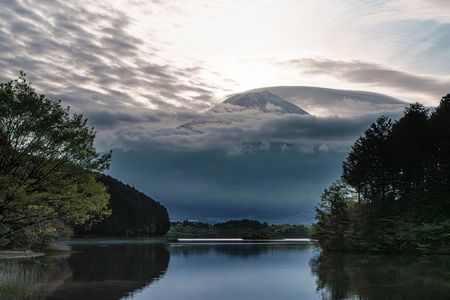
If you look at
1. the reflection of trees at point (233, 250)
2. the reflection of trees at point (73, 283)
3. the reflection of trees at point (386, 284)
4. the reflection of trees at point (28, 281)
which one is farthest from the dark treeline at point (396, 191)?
the reflection of trees at point (28, 281)

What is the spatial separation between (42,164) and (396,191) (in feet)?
237

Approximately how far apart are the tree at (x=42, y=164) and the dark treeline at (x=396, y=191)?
5114 cm

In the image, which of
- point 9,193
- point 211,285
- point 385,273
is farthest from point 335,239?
point 9,193

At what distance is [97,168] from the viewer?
39.9m

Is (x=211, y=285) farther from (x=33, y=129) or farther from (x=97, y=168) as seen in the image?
(x=33, y=129)

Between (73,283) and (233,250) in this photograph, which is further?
(233,250)

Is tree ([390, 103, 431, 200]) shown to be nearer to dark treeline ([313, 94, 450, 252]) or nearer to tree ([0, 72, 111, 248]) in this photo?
dark treeline ([313, 94, 450, 252])

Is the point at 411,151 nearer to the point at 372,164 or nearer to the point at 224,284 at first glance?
the point at 372,164

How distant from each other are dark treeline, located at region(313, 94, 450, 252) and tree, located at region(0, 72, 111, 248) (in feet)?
168

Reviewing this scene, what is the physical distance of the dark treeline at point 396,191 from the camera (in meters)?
80.3

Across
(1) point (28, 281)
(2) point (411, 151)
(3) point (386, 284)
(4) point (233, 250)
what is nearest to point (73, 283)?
(1) point (28, 281)

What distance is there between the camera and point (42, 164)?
36938mm

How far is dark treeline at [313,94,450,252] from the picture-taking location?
80.3 meters

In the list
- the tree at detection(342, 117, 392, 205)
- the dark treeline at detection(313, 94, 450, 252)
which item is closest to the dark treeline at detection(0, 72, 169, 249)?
the dark treeline at detection(313, 94, 450, 252)
